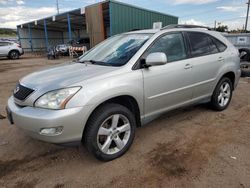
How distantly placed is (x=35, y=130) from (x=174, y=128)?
2.36 meters

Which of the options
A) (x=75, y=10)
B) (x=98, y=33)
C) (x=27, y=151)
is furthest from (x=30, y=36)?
(x=27, y=151)

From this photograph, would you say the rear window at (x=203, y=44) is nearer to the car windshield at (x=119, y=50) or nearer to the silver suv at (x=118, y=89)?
the silver suv at (x=118, y=89)

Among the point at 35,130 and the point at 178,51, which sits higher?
the point at 178,51

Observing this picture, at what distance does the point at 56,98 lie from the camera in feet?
8.39

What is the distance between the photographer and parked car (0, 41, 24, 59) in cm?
1927

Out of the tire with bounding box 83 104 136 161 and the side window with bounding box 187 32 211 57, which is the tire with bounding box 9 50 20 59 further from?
the tire with bounding box 83 104 136 161

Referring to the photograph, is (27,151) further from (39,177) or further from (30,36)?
(30,36)

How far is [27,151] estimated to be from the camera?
10.9 ft

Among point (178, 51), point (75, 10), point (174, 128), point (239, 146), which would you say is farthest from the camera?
point (75, 10)

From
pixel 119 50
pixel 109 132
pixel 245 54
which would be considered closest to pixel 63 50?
pixel 245 54

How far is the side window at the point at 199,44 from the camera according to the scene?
3.92m

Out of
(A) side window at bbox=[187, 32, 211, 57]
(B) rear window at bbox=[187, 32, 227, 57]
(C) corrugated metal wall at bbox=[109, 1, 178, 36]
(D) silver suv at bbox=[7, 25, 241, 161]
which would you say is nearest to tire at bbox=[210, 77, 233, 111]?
(D) silver suv at bbox=[7, 25, 241, 161]

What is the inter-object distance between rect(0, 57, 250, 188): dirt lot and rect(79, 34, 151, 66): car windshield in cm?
130

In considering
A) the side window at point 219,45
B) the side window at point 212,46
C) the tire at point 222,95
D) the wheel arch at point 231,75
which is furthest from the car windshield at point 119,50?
the wheel arch at point 231,75
